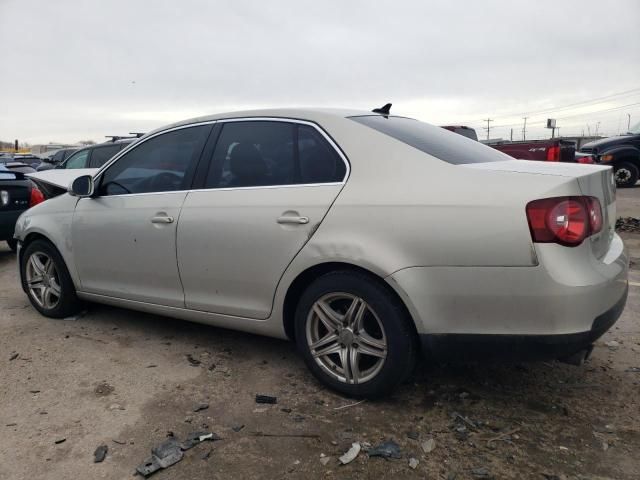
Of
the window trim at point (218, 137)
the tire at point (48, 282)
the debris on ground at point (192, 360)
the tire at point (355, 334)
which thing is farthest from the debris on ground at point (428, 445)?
the tire at point (48, 282)

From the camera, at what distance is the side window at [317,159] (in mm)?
2961

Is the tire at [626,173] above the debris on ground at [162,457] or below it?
above

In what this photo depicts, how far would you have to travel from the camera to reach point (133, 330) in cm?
423

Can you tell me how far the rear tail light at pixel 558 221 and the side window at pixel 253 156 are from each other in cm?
136

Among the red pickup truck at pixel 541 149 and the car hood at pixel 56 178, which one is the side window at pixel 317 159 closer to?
the car hood at pixel 56 178

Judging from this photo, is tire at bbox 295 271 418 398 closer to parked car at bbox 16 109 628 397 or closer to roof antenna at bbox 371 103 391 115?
parked car at bbox 16 109 628 397

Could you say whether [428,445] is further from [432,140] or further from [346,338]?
[432,140]

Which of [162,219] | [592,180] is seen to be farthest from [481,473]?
[162,219]

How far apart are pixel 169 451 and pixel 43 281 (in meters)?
2.69

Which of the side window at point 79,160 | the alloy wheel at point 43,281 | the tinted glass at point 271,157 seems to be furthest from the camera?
the side window at point 79,160

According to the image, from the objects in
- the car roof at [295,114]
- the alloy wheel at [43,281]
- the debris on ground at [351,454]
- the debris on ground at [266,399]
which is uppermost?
the car roof at [295,114]

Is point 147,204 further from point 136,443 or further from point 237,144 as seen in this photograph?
point 136,443

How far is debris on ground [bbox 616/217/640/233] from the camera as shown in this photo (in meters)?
8.11

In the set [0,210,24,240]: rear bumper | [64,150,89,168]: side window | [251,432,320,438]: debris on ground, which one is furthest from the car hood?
[64,150,89,168]: side window
